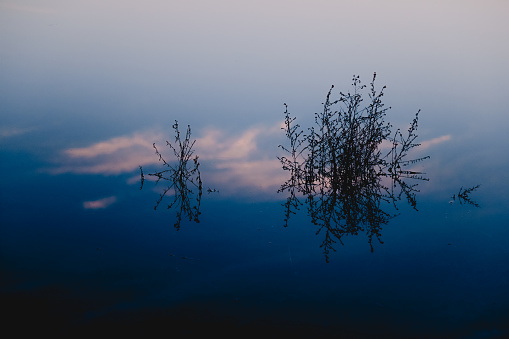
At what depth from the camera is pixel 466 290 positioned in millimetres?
3021

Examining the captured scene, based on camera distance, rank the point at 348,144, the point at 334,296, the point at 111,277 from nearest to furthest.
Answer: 1. the point at 334,296
2. the point at 111,277
3. the point at 348,144

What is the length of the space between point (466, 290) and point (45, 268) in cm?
319

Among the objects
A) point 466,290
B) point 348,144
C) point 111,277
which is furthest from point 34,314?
point 348,144

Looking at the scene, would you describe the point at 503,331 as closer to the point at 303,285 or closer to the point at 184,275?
the point at 303,285

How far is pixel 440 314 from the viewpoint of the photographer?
2.75 metres

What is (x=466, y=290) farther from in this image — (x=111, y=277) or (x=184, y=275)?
(x=111, y=277)

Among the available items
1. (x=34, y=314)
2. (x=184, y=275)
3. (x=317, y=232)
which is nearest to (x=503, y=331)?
(x=317, y=232)

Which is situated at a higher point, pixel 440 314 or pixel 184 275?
pixel 184 275

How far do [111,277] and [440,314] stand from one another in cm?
235

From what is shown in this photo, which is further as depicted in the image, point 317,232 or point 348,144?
point 348,144

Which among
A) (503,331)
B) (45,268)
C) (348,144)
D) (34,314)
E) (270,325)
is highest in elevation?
(348,144)

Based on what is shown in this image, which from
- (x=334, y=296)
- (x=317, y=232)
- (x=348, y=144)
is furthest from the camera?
(x=348, y=144)

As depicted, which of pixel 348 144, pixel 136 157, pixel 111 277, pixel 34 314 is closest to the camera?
pixel 34 314

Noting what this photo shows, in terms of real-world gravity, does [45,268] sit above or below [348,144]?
below
